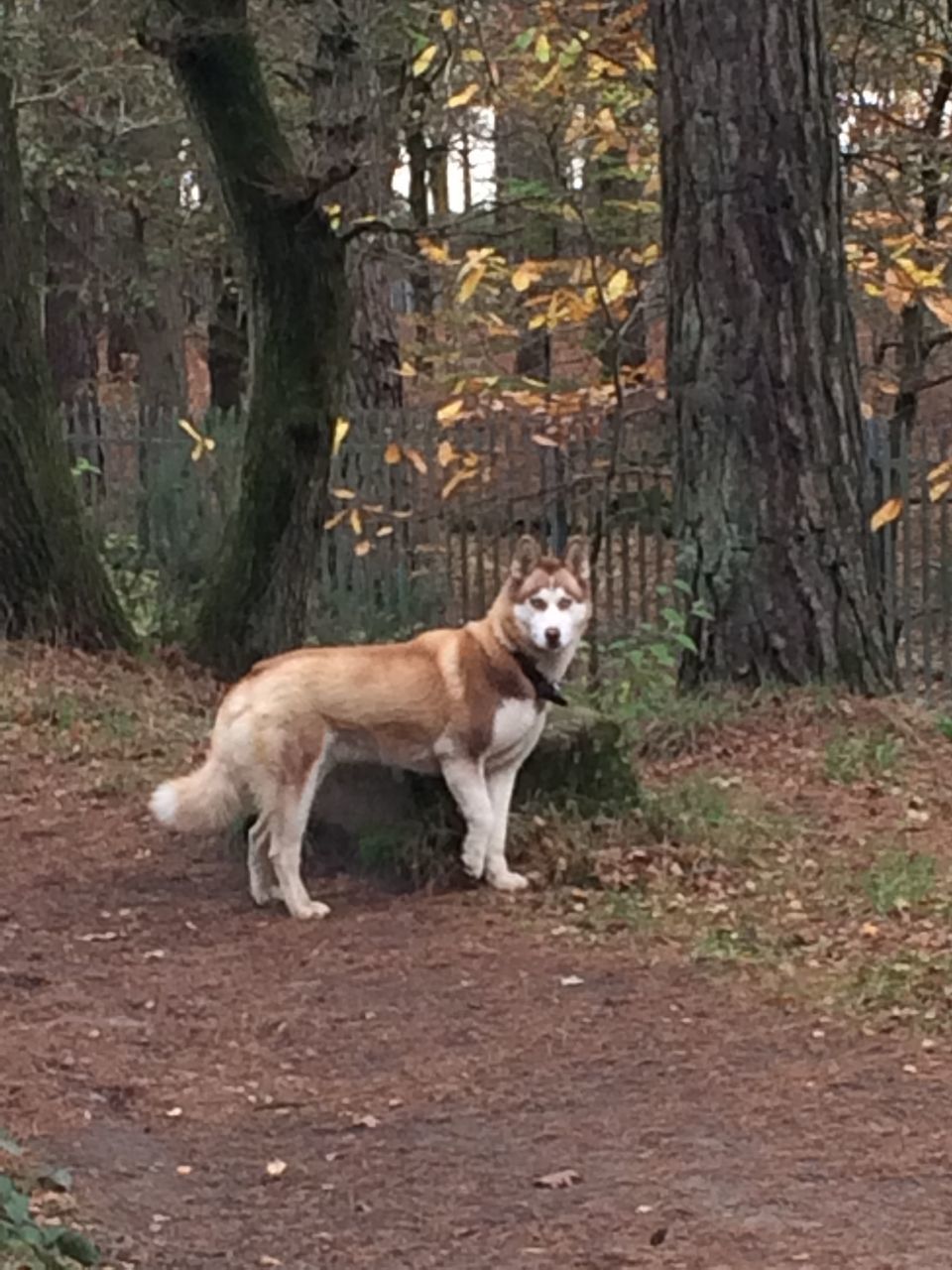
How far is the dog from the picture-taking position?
7043 millimetres

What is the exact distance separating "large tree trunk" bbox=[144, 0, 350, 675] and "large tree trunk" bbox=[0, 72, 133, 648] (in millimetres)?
775

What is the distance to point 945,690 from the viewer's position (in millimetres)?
13195

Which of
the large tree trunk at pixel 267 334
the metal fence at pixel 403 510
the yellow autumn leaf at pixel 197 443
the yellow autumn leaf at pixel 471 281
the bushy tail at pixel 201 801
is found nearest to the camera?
the bushy tail at pixel 201 801

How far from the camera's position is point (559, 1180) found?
182 inches

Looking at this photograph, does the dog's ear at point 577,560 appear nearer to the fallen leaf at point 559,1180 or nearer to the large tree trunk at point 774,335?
the large tree trunk at point 774,335

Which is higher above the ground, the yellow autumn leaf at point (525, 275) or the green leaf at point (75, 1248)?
the yellow autumn leaf at point (525, 275)

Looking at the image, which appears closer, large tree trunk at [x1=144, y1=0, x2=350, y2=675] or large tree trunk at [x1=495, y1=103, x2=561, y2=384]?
large tree trunk at [x1=144, y1=0, x2=350, y2=675]

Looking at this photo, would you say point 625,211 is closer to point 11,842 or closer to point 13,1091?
point 11,842

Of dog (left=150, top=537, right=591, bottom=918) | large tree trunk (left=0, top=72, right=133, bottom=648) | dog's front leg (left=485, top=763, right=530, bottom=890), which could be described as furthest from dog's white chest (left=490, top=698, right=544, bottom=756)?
large tree trunk (left=0, top=72, right=133, bottom=648)

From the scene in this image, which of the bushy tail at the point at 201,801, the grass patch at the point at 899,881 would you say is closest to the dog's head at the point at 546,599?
the bushy tail at the point at 201,801

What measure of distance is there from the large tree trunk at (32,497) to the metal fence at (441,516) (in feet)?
5.75

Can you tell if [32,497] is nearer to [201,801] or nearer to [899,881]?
[201,801]

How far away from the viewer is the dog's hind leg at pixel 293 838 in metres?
7.06

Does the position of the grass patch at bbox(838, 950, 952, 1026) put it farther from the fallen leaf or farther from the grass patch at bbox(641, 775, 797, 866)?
the fallen leaf
